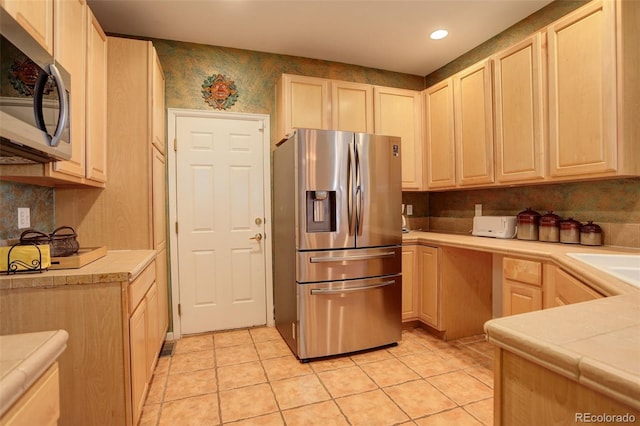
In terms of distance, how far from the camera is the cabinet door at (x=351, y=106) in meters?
3.15

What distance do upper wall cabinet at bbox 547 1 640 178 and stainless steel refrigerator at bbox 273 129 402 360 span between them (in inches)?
44.9

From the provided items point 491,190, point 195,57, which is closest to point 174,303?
point 195,57

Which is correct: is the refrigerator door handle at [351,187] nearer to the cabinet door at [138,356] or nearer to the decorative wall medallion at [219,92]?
the decorative wall medallion at [219,92]

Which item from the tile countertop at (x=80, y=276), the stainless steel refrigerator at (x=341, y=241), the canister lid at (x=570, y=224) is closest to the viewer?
the tile countertop at (x=80, y=276)

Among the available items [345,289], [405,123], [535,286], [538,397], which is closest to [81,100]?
[345,289]

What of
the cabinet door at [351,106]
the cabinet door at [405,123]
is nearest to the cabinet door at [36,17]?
the cabinet door at [351,106]

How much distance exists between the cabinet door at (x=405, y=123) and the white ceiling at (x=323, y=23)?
420 millimetres

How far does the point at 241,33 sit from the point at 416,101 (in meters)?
1.85

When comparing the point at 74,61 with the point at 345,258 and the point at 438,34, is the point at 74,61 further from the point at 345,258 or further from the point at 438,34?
the point at 438,34

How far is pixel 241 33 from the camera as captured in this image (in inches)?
114

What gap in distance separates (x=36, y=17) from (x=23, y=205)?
1.05 meters

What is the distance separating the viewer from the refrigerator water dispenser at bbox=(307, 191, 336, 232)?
255 cm

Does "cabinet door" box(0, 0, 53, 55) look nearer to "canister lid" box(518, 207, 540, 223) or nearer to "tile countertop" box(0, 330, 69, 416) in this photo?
"tile countertop" box(0, 330, 69, 416)

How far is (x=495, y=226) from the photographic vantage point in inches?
111
